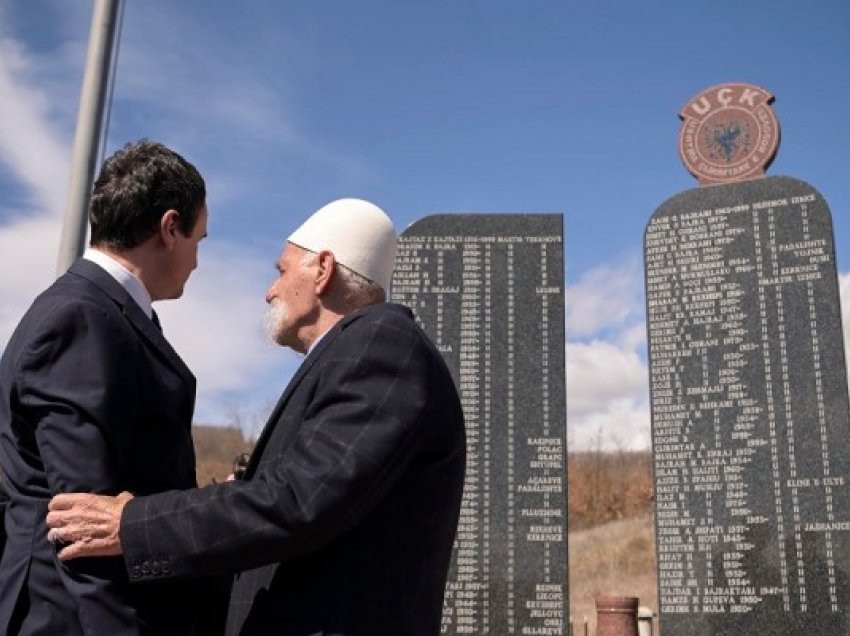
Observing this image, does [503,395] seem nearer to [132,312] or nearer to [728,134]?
[728,134]

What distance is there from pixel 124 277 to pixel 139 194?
0.70 feet

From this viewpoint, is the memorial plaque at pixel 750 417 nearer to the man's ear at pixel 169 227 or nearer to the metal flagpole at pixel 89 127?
the metal flagpole at pixel 89 127

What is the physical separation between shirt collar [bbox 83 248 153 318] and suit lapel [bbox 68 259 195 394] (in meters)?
0.02

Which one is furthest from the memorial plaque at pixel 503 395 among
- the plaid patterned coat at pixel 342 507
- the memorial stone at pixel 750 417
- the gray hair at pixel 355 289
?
the plaid patterned coat at pixel 342 507

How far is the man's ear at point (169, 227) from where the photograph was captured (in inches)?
96.0

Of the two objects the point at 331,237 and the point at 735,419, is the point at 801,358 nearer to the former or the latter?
the point at 735,419

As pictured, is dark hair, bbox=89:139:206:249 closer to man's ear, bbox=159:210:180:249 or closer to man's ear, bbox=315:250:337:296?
man's ear, bbox=159:210:180:249

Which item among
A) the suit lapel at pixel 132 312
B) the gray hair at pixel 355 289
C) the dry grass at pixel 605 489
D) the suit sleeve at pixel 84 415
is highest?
the dry grass at pixel 605 489

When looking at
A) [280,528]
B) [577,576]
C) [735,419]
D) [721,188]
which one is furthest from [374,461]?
[577,576]

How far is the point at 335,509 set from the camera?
196 centimetres

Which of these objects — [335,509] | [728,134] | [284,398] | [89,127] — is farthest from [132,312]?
[728,134]

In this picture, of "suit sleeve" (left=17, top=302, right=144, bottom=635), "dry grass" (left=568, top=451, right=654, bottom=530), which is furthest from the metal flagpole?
"dry grass" (left=568, top=451, right=654, bottom=530)

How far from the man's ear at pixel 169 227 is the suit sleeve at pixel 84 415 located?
13.1 inches

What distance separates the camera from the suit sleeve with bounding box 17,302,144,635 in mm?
2021
